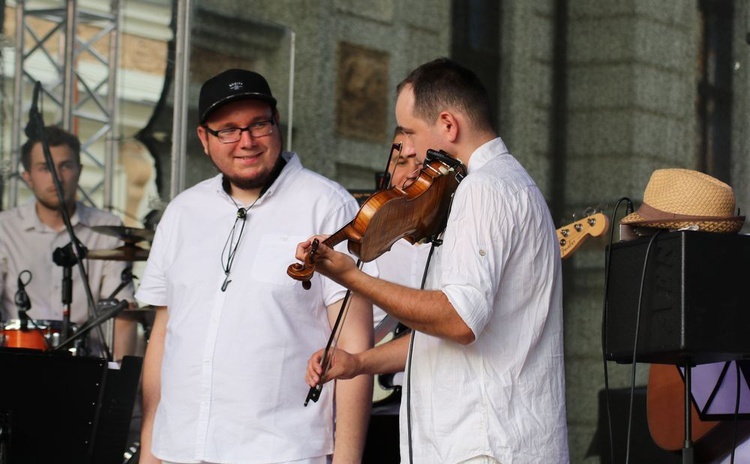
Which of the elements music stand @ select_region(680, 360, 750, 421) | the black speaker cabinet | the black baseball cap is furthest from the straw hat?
the black baseball cap

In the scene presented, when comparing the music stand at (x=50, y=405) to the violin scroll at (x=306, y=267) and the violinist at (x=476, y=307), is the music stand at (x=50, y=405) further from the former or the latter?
the violin scroll at (x=306, y=267)

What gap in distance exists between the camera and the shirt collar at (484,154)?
9.04ft

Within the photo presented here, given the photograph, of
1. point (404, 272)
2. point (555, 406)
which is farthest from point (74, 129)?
point (555, 406)

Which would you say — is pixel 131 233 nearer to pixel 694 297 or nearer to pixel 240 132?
pixel 240 132

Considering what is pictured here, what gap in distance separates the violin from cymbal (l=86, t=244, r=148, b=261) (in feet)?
10.1

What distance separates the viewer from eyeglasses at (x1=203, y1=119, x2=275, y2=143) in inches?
134

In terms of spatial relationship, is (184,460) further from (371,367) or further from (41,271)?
(41,271)

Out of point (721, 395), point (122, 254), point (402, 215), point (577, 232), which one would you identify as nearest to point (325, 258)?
point (402, 215)

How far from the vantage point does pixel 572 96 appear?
574cm

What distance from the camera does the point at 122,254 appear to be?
5.63 metres

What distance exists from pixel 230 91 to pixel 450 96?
83 centimetres

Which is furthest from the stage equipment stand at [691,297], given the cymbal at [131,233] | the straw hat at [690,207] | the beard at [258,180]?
the cymbal at [131,233]

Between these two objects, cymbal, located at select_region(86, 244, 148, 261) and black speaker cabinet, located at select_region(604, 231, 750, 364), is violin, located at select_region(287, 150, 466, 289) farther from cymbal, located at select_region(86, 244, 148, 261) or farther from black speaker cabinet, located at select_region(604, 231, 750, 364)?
cymbal, located at select_region(86, 244, 148, 261)

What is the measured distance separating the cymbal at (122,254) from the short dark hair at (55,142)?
102 centimetres
